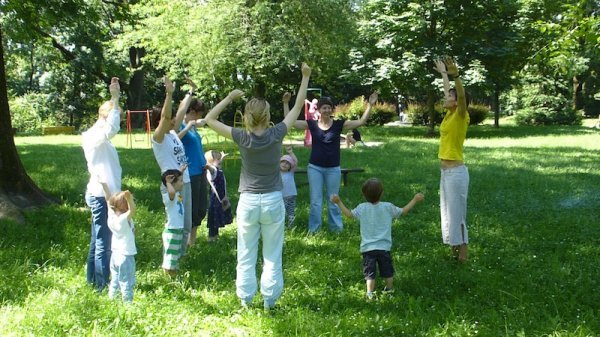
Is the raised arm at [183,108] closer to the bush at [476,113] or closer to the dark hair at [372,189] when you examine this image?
the dark hair at [372,189]

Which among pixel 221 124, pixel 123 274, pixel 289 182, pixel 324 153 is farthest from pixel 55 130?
pixel 221 124

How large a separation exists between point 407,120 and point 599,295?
3166cm

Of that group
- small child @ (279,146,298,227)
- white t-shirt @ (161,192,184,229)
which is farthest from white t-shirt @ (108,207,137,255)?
small child @ (279,146,298,227)

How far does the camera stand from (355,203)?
29.2 ft

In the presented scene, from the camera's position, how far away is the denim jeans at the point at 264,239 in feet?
13.9

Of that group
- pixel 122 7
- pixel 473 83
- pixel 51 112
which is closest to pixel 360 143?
pixel 473 83

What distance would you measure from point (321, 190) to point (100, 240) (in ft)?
9.75

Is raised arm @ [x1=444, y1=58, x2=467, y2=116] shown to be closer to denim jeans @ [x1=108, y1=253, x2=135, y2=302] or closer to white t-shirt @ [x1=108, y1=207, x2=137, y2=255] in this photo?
white t-shirt @ [x1=108, y1=207, x2=137, y2=255]

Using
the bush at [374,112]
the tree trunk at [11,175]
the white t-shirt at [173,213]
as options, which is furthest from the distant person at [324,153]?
the bush at [374,112]

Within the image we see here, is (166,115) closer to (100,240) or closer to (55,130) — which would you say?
(100,240)

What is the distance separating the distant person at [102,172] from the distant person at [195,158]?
1.12 metres

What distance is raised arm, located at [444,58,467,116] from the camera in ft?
16.6

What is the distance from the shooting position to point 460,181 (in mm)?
5578

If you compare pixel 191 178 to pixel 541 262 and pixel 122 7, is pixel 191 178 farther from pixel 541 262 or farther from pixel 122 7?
pixel 122 7
